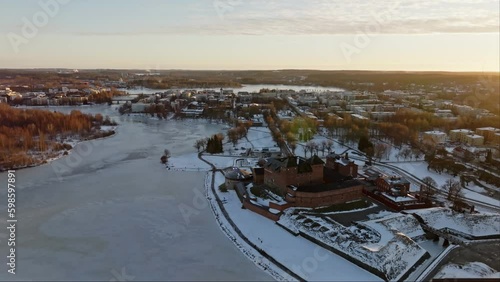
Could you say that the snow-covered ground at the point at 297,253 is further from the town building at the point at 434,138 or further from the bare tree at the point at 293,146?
the town building at the point at 434,138

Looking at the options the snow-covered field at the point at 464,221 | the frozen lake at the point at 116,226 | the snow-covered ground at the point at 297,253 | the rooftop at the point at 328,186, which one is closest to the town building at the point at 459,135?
the snow-covered field at the point at 464,221

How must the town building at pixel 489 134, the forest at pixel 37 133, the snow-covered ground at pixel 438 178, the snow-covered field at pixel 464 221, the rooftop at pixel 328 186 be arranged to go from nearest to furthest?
1. the snow-covered field at pixel 464 221
2. the rooftop at pixel 328 186
3. the snow-covered ground at pixel 438 178
4. the forest at pixel 37 133
5. the town building at pixel 489 134

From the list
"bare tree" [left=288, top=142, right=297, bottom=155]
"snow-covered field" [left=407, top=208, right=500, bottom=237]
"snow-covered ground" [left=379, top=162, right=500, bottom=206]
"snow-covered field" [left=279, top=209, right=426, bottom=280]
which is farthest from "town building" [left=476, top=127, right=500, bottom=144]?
"snow-covered field" [left=279, top=209, right=426, bottom=280]

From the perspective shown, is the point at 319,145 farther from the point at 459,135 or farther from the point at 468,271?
the point at 468,271

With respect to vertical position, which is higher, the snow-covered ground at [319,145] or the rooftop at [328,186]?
the rooftop at [328,186]

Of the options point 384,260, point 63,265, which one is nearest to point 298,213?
point 384,260

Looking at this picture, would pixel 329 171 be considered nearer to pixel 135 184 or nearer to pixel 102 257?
pixel 135 184

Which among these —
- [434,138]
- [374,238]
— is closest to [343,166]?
[374,238]

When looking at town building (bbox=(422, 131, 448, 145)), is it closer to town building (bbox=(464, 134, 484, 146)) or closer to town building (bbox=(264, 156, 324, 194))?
town building (bbox=(464, 134, 484, 146))
